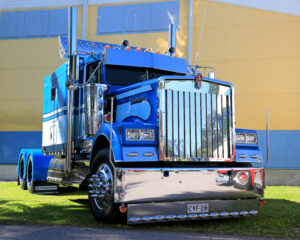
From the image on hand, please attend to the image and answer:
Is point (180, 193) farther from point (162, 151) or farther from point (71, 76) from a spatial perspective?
point (71, 76)

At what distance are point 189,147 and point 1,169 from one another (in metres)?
12.5

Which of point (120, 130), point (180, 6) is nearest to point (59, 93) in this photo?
→ point (120, 130)

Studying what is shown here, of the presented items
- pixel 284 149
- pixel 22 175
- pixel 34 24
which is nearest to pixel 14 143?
pixel 34 24

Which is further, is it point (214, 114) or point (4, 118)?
point (4, 118)

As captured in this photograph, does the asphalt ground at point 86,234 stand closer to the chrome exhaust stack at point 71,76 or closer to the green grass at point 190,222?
the green grass at point 190,222

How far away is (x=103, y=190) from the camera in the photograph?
5703 mm

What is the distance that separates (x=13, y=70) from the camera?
17047 mm

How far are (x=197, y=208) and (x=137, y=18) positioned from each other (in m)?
11.9

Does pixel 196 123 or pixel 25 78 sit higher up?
pixel 25 78

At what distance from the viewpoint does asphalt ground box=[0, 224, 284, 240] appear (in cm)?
496

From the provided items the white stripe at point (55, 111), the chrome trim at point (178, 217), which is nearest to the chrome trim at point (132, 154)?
the chrome trim at point (178, 217)

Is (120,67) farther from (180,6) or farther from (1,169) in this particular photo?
(1,169)

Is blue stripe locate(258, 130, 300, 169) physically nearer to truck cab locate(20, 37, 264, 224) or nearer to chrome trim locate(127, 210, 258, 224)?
truck cab locate(20, 37, 264, 224)

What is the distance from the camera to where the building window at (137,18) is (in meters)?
15.8
